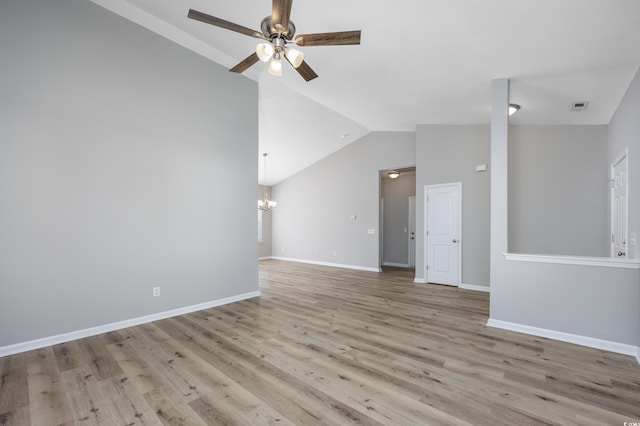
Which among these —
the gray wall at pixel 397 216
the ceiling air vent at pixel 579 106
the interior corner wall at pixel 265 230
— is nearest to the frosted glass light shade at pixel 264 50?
the ceiling air vent at pixel 579 106

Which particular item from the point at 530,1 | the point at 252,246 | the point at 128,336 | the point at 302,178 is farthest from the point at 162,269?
the point at 302,178

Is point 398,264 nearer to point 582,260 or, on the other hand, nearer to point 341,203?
point 341,203

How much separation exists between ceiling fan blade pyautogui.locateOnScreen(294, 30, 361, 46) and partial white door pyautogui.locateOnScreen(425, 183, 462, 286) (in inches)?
163

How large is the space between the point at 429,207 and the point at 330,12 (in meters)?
4.27

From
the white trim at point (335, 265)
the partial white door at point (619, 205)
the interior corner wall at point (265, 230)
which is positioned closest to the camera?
the partial white door at point (619, 205)

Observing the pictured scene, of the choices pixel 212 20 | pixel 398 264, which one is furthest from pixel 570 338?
pixel 398 264

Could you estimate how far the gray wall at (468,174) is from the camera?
550 cm

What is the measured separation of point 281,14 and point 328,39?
0.47 metres

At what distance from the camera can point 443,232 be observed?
237 inches

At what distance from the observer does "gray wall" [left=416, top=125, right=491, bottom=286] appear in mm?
5500

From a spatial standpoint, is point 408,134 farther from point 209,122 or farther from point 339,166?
point 209,122

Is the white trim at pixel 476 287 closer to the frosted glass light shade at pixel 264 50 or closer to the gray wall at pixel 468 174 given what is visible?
the gray wall at pixel 468 174

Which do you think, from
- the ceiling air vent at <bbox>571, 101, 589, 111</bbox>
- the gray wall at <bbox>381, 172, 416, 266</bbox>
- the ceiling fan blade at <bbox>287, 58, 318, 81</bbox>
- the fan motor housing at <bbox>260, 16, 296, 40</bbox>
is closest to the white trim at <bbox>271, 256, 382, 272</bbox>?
the gray wall at <bbox>381, 172, 416, 266</bbox>

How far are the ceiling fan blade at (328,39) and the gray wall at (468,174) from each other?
156 inches
